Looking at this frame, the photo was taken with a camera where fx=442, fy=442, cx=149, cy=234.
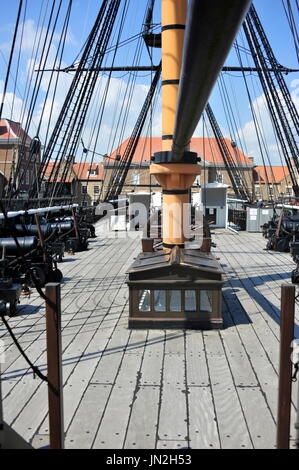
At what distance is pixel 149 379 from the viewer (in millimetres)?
3717

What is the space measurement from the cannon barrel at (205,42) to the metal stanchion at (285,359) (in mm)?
1148

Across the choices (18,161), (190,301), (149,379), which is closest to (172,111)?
(190,301)

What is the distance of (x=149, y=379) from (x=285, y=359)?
65.1 inches

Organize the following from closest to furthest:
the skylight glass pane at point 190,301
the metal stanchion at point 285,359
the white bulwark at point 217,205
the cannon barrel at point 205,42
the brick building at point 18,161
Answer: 1. the cannon barrel at point 205,42
2. the metal stanchion at point 285,359
3. the skylight glass pane at point 190,301
4. the brick building at point 18,161
5. the white bulwark at point 217,205

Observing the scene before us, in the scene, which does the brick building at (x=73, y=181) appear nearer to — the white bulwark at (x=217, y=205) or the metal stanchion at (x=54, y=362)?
the white bulwark at (x=217, y=205)

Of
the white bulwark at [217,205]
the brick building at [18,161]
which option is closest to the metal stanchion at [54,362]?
the brick building at [18,161]

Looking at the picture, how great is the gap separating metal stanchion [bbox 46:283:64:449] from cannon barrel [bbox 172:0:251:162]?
1274 millimetres

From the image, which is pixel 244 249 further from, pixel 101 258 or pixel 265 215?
pixel 265 215

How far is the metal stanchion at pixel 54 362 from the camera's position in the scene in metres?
2.39

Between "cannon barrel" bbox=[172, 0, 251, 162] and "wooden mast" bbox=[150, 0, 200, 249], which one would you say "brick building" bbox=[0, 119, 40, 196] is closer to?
"wooden mast" bbox=[150, 0, 200, 249]

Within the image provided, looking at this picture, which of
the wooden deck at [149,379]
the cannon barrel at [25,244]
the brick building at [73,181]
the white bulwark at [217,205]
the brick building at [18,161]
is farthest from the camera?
the white bulwark at [217,205]

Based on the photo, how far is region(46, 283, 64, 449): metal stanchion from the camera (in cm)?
239

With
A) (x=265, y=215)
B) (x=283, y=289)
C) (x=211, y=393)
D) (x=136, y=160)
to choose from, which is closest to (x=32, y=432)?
(x=211, y=393)

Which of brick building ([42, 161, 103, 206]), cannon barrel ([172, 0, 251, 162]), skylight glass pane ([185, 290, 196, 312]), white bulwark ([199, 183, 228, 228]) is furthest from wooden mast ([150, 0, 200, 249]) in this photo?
white bulwark ([199, 183, 228, 228])
